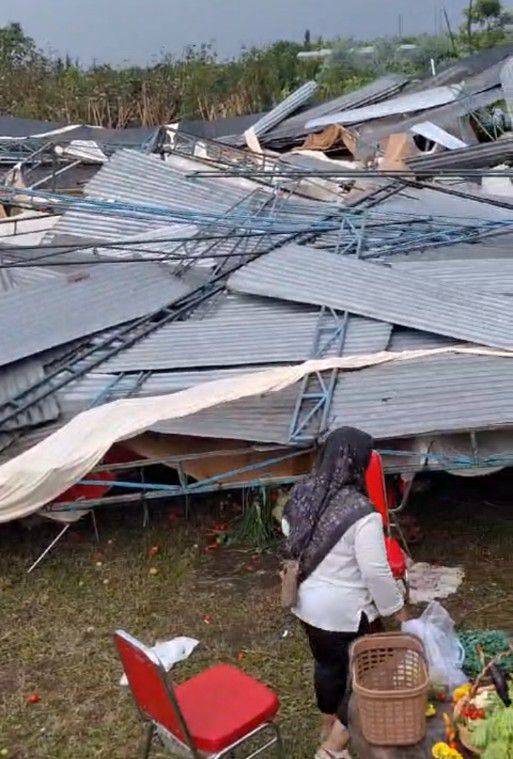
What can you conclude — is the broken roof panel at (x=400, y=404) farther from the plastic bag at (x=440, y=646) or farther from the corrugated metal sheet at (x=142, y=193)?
the corrugated metal sheet at (x=142, y=193)

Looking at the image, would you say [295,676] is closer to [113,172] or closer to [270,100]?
[113,172]

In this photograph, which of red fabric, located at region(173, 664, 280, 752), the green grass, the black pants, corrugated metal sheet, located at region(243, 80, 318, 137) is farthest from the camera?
corrugated metal sheet, located at region(243, 80, 318, 137)

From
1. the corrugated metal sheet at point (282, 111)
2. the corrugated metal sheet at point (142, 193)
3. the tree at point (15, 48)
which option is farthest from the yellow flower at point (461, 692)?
the tree at point (15, 48)

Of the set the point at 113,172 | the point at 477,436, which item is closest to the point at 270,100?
the point at 113,172

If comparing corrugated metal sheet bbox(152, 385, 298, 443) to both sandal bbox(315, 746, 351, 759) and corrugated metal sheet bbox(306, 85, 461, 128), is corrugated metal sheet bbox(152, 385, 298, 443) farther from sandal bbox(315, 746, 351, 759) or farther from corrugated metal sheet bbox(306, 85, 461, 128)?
corrugated metal sheet bbox(306, 85, 461, 128)

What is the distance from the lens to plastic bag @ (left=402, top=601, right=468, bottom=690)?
3.46 meters

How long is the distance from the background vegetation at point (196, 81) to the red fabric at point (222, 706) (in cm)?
2111

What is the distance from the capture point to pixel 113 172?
10953 millimetres

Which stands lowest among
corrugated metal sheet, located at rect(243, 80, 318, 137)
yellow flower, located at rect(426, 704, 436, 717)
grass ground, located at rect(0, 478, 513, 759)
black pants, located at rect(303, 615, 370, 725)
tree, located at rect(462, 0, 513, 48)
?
grass ground, located at rect(0, 478, 513, 759)

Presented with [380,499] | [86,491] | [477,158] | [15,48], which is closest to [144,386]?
[86,491]

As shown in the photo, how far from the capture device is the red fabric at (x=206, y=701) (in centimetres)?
339

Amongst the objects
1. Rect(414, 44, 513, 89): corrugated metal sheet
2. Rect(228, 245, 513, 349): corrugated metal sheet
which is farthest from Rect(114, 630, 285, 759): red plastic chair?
Rect(414, 44, 513, 89): corrugated metal sheet

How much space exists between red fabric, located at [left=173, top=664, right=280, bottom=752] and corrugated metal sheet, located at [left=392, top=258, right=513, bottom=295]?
3878 millimetres

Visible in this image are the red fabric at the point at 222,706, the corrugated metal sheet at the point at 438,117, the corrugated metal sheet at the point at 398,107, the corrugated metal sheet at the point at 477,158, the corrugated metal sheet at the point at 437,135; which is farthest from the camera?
the corrugated metal sheet at the point at 398,107
